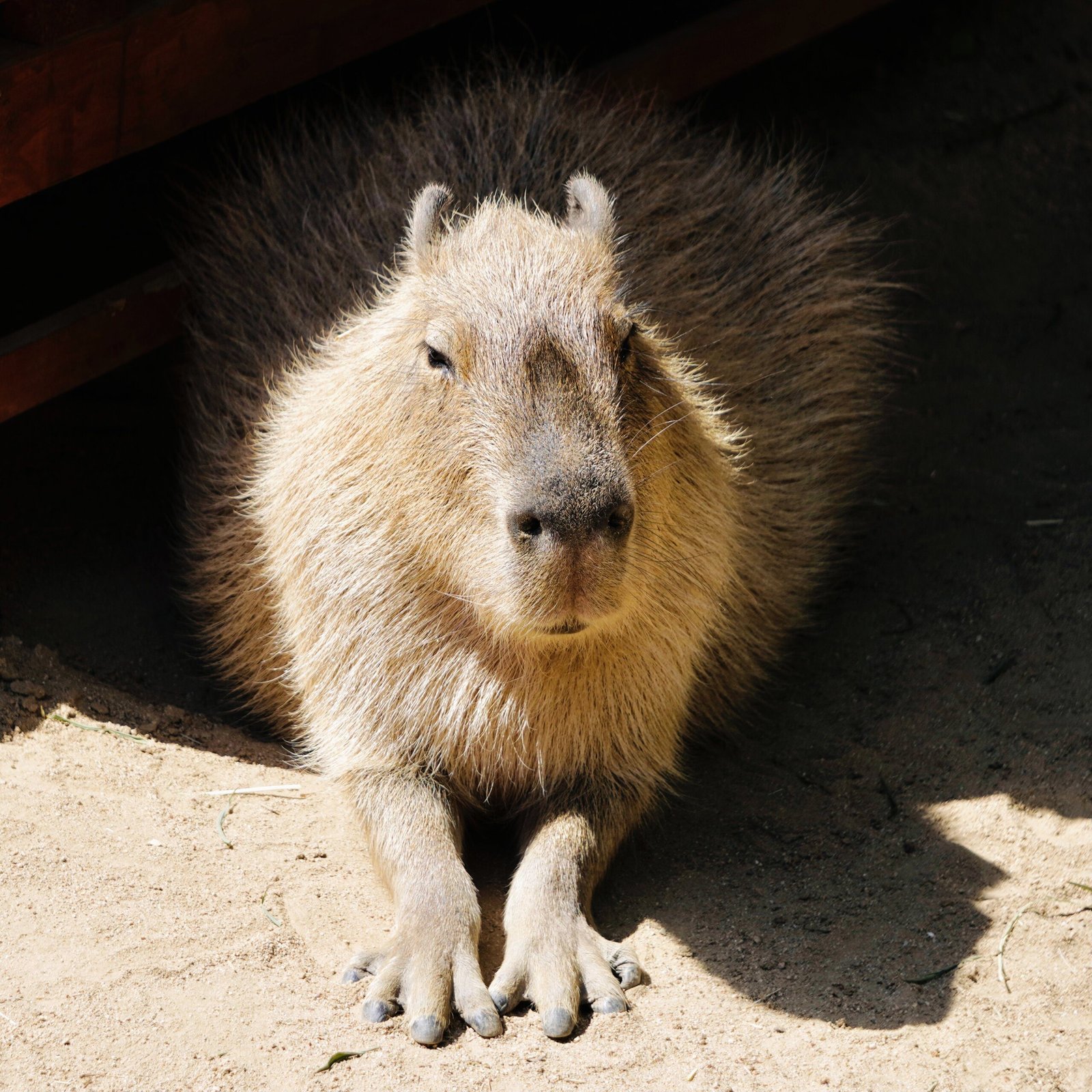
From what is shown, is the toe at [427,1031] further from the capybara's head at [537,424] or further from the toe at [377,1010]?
the capybara's head at [537,424]

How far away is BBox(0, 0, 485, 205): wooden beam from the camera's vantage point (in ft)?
11.3

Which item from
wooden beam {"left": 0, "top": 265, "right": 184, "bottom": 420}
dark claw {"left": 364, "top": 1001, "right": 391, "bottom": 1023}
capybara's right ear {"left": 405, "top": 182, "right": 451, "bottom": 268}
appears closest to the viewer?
dark claw {"left": 364, "top": 1001, "right": 391, "bottom": 1023}

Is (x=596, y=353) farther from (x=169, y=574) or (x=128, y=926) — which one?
(x=169, y=574)

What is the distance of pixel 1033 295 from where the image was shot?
20.9 ft

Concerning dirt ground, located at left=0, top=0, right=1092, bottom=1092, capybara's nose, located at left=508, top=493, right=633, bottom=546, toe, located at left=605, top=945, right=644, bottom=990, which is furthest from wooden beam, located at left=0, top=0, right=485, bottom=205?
toe, located at left=605, top=945, right=644, bottom=990

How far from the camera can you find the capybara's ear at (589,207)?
11.2ft

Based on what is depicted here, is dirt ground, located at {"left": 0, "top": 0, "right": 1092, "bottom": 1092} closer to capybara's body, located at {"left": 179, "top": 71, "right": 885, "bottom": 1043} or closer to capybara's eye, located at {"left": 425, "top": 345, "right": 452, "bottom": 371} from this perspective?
capybara's body, located at {"left": 179, "top": 71, "right": 885, "bottom": 1043}

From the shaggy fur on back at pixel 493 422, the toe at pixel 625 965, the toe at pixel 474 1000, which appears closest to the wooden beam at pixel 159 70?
the shaggy fur on back at pixel 493 422

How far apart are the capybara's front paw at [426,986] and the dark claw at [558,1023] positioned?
0.10 metres

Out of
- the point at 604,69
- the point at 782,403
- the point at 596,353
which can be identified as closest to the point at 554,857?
the point at 596,353

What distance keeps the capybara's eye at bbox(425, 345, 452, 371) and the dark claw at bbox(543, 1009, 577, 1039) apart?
1388 mm

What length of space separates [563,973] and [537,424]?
1154 mm

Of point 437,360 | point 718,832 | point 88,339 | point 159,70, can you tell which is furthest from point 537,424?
point 88,339

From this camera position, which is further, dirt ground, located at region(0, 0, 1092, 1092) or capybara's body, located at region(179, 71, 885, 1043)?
capybara's body, located at region(179, 71, 885, 1043)
